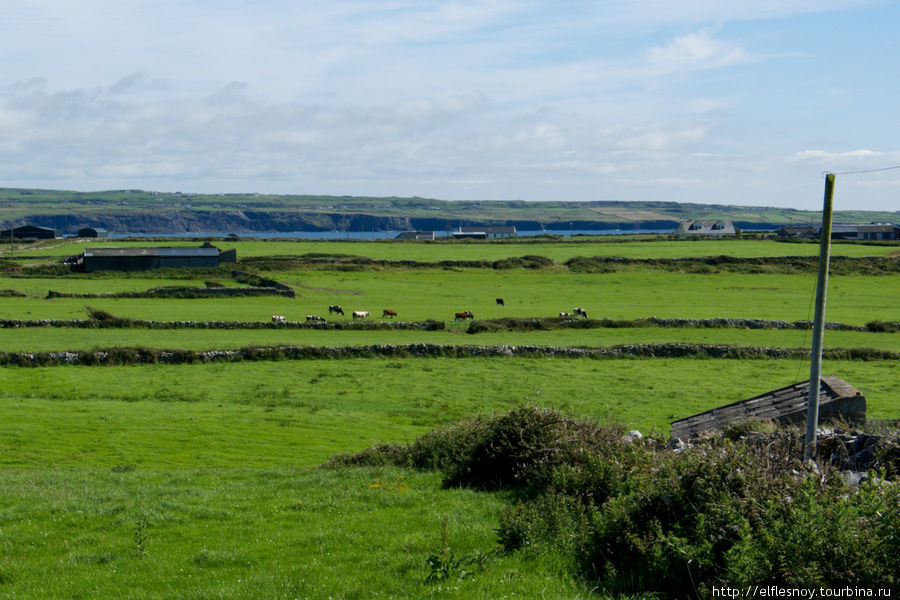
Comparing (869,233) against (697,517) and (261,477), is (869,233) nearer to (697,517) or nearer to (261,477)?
(261,477)

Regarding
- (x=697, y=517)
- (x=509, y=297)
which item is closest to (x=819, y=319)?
(x=697, y=517)

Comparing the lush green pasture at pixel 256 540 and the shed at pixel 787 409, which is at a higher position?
the shed at pixel 787 409

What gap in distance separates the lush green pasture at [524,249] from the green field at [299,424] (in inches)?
1575

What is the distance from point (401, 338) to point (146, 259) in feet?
210

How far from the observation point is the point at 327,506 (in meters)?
13.5

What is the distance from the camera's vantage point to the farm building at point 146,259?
98750mm

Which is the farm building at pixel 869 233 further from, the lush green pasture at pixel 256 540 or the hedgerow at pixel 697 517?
the lush green pasture at pixel 256 540

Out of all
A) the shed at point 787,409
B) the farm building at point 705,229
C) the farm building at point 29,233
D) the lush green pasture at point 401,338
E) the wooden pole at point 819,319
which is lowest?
the lush green pasture at point 401,338

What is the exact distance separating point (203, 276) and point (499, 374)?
201ft

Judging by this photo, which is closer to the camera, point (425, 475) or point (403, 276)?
point (425, 475)

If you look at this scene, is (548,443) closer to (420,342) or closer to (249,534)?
(249,534)

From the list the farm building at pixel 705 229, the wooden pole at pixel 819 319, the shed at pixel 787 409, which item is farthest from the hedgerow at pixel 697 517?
the farm building at pixel 705 229

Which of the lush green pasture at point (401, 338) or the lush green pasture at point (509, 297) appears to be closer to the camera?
the lush green pasture at point (401, 338)

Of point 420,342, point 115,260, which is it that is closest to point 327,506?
point 420,342
